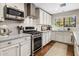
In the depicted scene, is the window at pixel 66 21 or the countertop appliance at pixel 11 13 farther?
the window at pixel 66 21

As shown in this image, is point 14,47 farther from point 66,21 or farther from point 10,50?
point 66,21

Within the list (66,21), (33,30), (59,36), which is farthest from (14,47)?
(59,36)

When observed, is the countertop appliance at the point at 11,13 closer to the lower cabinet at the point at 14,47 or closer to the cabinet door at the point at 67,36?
the lower cabinet at the point at 14,47

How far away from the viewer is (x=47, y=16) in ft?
10.3

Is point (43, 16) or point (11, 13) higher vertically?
point (43, 16)

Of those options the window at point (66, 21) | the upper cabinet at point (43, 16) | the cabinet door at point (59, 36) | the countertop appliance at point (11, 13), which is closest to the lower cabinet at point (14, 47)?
the countertop appliance at point (11, 13)

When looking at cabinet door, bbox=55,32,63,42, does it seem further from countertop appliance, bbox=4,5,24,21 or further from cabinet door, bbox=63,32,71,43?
countertop appliance, bbox=4,5,24,21

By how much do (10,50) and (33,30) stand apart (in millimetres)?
1364

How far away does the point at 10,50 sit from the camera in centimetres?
119

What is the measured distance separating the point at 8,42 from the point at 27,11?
136cm

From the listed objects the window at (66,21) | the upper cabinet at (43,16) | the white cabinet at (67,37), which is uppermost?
the upper cabinet at (43,16)

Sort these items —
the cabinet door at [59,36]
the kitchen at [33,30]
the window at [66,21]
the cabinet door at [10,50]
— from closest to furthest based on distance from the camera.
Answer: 1. the cabinet door at [10,50]
2. the kitchen at [33,30]
3. the window at [66,21]
4. the cabinet door at [59,36]

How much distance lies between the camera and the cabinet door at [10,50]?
105 centimetres

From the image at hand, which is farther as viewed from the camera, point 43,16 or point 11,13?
point 43,16
